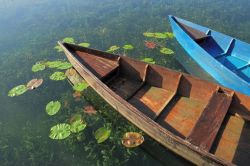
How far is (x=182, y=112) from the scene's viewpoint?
25.1ft

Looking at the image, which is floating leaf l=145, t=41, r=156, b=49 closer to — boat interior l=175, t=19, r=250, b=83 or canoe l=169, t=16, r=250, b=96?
canoe l=169, t=16, r=250, b=96

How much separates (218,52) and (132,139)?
531 cm

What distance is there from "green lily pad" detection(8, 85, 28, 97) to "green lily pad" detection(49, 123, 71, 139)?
243 cm

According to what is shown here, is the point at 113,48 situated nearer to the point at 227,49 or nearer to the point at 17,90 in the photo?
the point at 17,90

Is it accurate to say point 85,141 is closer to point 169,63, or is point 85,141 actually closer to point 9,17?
point 169,63

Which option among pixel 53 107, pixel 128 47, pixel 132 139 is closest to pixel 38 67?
pixel 53 107

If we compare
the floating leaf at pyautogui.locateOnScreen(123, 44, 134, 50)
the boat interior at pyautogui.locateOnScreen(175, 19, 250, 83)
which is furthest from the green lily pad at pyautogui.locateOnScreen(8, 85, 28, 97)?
the boat interior at pyautogui.locateOnScreen(175, 19, 250, 83)

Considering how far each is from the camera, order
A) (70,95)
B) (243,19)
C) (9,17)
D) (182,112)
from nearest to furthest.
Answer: (182,112), (70,95), (243,19), (9,17)

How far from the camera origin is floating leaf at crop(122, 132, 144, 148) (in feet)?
24.3

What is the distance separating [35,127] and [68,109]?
1.19 meters

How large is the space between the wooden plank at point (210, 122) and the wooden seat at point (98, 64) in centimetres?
347

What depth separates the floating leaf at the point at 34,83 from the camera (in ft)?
33.2

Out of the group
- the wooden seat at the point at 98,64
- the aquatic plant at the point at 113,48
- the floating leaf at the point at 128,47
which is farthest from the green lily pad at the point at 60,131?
the floating leaf at the point at 128,47

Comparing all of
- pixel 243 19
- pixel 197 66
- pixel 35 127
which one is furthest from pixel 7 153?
pixel 243 19
